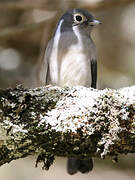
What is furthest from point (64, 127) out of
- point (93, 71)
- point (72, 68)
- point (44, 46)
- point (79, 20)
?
point (44, 46)

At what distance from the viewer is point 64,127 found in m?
2.35

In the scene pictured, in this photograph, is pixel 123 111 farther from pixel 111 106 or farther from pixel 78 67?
pixel 78 67

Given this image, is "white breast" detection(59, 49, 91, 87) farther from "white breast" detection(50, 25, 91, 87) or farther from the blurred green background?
the blurred green background

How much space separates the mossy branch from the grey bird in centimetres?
121

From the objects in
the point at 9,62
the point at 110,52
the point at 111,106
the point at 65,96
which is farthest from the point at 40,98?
the point at 110,52

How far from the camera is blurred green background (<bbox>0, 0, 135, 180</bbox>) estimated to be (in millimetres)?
4848

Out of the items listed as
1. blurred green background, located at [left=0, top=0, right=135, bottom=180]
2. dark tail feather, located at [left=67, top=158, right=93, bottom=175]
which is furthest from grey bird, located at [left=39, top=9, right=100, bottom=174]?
blurred green background, located at [left=0, top=0, right=135, bottom=180]

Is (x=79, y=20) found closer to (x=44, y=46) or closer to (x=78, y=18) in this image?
(x=78, y=18)

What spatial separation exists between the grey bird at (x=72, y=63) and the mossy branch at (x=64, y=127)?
121cm

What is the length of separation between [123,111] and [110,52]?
3.97 meters

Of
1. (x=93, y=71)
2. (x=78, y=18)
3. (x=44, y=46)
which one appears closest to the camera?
(x=93, y=71)

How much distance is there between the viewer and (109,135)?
232cm

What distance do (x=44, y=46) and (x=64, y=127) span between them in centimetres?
296

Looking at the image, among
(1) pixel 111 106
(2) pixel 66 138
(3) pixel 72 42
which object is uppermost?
(3) pixel 72 42
